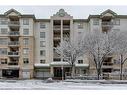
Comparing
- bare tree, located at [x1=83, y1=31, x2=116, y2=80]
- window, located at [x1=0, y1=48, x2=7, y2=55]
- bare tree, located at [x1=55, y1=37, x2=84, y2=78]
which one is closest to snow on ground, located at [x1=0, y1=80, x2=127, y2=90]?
bare tree, located at [x1=83, y1=31, x2=116, y2=80]

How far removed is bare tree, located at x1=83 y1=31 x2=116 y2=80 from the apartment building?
980 centimetres

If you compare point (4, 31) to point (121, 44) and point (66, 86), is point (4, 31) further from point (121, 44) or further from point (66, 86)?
point (66, 86)

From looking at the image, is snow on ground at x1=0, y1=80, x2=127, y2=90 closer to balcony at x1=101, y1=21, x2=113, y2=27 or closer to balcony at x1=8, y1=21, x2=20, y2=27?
balcony at x1=8, y1=21, x2=20, y2=27

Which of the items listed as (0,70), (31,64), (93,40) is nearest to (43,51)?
(31,64)

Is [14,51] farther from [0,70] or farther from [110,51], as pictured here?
[110,51]

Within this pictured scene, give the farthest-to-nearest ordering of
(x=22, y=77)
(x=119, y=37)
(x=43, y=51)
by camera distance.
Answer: (x=43, y=51), (x=22, y=77), (x=119, y=37)

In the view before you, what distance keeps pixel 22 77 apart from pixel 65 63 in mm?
11097

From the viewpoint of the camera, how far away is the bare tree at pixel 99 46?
60375 mm

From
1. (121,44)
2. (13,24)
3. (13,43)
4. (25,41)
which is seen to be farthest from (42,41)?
(121,44)

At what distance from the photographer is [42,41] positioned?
8119 cm

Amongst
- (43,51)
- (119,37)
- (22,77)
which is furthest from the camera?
(43,51)

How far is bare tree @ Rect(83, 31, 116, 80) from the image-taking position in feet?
198

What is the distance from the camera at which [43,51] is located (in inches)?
3179

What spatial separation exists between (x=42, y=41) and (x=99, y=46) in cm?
2281
